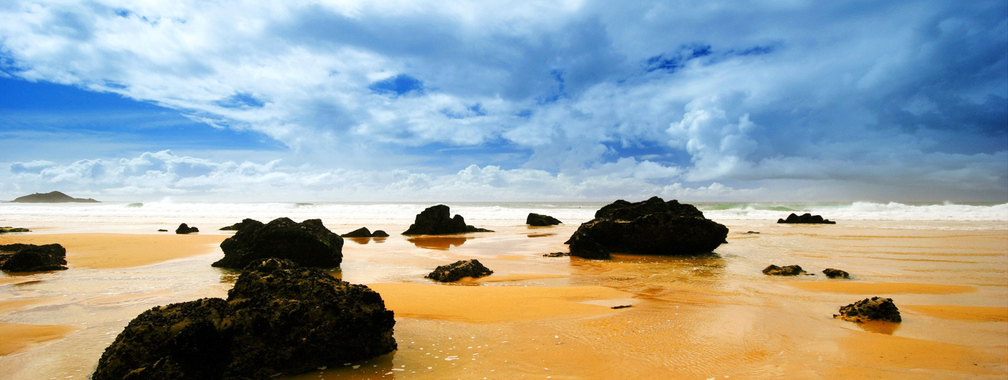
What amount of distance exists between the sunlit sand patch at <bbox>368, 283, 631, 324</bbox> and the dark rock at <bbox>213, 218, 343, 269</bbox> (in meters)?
2.63

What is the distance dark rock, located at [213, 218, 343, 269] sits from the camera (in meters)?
8.38

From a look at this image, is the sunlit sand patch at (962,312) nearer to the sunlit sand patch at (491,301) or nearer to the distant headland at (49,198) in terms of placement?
the sunlit sand patch at (491,301)

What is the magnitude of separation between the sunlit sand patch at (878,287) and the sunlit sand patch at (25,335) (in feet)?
28.9

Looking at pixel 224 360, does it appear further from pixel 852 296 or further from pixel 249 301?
pixel 852 296

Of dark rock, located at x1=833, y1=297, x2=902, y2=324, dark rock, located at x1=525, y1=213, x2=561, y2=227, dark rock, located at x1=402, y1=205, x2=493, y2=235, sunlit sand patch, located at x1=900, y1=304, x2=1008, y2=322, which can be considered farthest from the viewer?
Result: dark rock, located at x1=525, y1=213, x2=561, y2=227

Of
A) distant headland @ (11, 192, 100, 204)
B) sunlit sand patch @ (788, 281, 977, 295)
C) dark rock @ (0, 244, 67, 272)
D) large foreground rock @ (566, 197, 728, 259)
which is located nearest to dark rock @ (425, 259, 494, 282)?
large foreground rock @ (566, 197, 728, 259)

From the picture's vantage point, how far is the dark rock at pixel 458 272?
7266mm

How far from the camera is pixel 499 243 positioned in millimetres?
14141

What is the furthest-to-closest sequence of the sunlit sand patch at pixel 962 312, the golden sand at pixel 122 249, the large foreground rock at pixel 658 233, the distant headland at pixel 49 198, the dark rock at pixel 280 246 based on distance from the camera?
the distant headland at pixel 49 198, the large foreground rock at pixel 658 233, the golden sand at pixel 122 249, the dark rock at pixel 280 246, the sunlit sand patch at pixel 962 312

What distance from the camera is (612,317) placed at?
4789 millimetres

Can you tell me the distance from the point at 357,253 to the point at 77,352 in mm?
7721

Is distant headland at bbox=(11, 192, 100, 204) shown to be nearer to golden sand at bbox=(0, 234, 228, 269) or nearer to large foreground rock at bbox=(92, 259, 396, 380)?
golden sand at bbox=(0, 234, 228, 269)

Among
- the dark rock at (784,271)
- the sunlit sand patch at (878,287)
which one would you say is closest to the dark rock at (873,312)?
the sunlit sand patch at (878,287)

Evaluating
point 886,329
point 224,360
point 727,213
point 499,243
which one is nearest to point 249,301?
point 224,360
